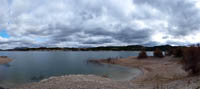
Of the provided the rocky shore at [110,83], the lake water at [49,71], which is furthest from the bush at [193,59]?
the lake water at [49,71]

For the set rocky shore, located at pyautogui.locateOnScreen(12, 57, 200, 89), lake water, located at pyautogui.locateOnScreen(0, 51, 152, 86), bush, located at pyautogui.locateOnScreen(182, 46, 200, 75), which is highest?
bush, located at pyautogui.locateOnScreen(182, 46, 200, 75)

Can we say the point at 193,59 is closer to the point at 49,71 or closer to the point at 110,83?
the point at 110,83

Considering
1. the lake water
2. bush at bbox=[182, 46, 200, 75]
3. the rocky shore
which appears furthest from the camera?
the lake water

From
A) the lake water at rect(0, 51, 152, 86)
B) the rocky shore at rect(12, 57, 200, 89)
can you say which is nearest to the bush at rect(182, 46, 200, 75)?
the rocky shore at rect(12, 57, 200, 89)

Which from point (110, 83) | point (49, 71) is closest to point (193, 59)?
point (110, 83)

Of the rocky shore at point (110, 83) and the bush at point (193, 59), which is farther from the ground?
the bush at point (193, 59)

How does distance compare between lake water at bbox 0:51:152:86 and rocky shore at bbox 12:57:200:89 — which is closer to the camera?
rocky shore at bbox 12:57:200:89

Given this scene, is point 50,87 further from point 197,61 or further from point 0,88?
point 197,61

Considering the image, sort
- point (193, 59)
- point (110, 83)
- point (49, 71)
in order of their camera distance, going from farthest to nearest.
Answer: point (49, 71) < point (193, 59) < point (110, 83)

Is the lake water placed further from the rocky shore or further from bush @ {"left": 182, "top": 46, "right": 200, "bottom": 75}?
bush @ {"left": 182, "top": 46, "right": 200, "bottom": 75}

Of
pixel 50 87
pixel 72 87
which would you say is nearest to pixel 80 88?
pixel 72 87

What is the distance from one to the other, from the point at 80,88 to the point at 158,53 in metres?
55.0

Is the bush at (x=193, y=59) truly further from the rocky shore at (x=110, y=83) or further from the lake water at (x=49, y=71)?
the lake water at (x=49, y=71)

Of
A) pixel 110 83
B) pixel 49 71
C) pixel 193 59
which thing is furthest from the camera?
pixel 49 71
